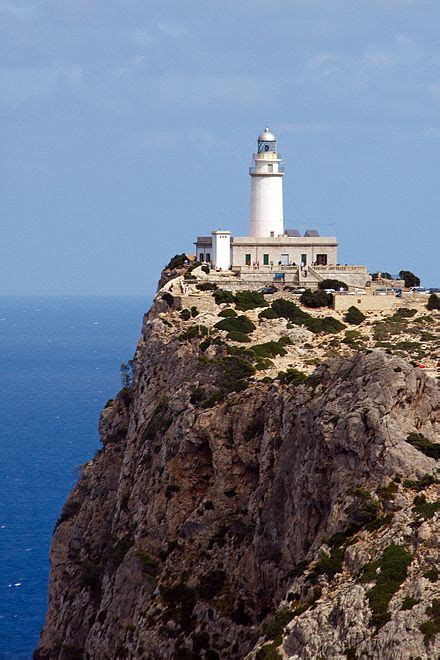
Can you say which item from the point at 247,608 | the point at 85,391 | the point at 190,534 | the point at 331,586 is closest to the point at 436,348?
the point at 190,534

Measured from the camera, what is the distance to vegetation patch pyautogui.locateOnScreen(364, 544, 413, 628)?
30.7 meters

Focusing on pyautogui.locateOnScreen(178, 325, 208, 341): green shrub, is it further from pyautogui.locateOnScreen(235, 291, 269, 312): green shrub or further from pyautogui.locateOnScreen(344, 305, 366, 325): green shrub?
pyautogui.locateOnScreen(344, 305, 366, 325): green shrub

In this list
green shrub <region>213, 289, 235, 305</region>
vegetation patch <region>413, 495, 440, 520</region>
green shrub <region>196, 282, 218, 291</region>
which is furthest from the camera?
green shrub <region>196, 282, 218, 291</region>

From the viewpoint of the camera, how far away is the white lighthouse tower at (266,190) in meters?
83.5

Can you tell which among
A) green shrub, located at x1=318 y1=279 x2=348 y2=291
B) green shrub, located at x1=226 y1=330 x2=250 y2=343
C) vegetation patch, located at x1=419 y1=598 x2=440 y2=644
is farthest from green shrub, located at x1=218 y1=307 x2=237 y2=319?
vegetation patch, located at x1=419 y1=598 x2=440 y2=644

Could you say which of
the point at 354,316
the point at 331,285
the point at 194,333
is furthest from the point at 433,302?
the point at 194,333

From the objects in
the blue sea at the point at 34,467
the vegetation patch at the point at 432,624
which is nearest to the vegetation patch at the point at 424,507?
the vegetation patch at the point at 432,624

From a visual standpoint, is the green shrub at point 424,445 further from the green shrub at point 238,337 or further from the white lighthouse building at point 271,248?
the white lighthouse building at point 271,248

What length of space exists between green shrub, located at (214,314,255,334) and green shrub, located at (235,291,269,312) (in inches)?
179

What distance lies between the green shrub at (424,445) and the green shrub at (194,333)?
2547 centimetres

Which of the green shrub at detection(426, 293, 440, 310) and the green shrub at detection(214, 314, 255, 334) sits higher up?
the green shrub at detection(426, 293, 440, 310)

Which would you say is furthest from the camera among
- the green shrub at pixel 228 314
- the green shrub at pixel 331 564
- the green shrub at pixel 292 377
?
the green shrub at pixel 228 314

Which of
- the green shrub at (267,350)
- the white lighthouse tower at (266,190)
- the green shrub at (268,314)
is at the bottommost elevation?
the green shrub at (267,350)

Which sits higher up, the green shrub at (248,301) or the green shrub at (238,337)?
the green shrub at (248,301)
